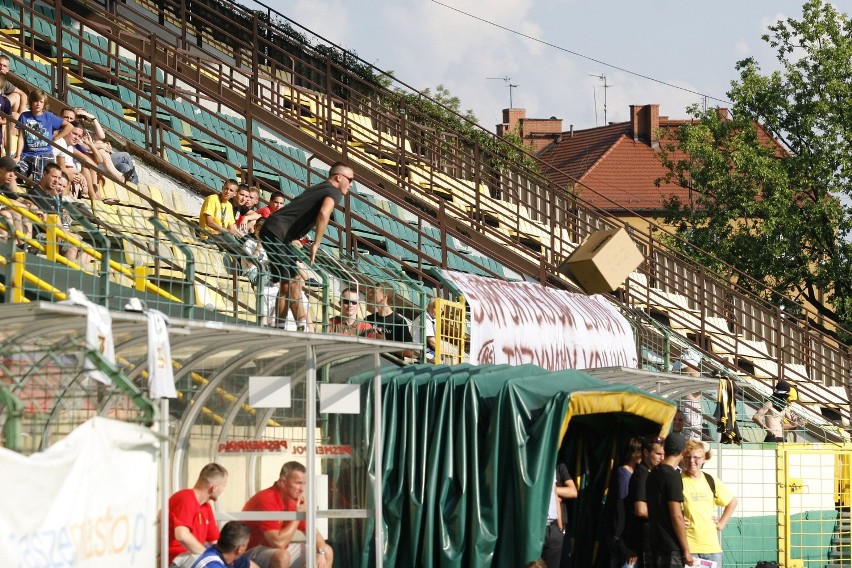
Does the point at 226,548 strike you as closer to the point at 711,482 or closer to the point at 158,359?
the point at 158,359

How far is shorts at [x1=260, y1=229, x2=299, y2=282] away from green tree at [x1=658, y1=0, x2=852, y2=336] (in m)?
17.2

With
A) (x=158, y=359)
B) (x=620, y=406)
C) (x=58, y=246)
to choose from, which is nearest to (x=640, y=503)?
(x=620, y=406)

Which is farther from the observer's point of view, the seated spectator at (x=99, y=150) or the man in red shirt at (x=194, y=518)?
the seated spectator at (x=99, y=150)

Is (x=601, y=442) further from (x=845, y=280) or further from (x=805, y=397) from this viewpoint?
Result: (x=845, y=280)

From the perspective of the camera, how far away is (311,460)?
32.3ft

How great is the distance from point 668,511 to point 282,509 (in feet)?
9.56

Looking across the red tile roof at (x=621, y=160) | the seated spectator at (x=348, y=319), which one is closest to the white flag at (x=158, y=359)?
the seated spectator at (x=348, y=319)

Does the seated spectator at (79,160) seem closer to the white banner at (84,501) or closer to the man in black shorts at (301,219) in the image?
the man in black shorts at (301,219)

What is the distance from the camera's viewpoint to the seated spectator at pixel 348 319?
37.2ft

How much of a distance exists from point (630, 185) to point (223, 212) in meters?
44.6

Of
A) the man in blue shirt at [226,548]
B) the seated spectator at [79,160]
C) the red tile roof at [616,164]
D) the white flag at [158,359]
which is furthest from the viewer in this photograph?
the red tile roof at [616,164]

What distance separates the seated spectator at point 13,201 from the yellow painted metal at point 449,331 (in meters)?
3.32

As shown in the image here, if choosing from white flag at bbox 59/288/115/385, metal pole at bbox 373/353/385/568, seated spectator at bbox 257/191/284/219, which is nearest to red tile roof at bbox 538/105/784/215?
seated spectator at bbox 257/191/284/219

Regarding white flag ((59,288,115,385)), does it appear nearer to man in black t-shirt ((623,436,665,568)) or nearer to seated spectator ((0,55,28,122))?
man in black t-shirt ((623,436,665,568))
